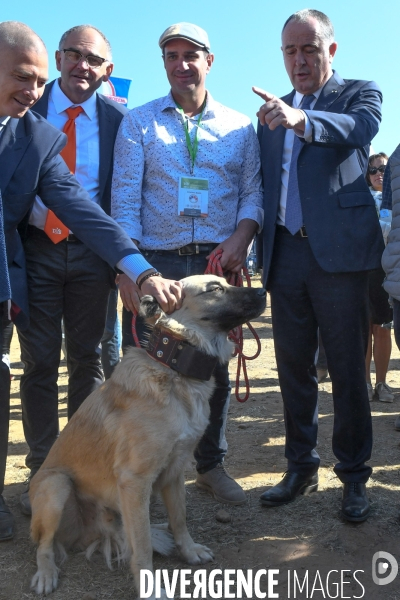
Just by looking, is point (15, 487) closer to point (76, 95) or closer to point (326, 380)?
point (76, 95)

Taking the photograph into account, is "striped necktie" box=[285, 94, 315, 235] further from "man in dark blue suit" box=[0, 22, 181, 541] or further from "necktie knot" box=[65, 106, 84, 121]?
"necktie knot" box=[65, 106, 84, 121]

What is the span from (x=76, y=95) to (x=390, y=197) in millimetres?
2116

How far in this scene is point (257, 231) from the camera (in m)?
3.92

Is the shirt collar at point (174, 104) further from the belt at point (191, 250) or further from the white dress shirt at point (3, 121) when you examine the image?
the white dress shirt at point (3, 121)

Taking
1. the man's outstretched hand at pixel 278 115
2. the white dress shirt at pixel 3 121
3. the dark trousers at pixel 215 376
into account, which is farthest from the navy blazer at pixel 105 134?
the man's outstretched hand at pixel 278 115

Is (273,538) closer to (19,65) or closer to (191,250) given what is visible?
(191,250)

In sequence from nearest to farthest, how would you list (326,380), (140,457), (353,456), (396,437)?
1. (140,457)
2. (353,456)
3. (396,437)
4. (326,380)

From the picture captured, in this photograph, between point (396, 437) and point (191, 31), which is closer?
point (191, 31)

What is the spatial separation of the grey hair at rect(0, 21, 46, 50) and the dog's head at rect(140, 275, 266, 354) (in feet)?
4.88

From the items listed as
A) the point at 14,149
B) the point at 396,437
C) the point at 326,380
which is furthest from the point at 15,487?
the point at 326,380

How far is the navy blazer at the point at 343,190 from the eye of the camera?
3.44 meters

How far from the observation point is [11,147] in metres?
3.43

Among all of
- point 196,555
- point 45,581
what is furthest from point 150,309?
point 45,581

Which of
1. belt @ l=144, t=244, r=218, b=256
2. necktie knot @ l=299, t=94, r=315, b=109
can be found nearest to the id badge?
belt @ l=144, t=244, r=218, b=256
